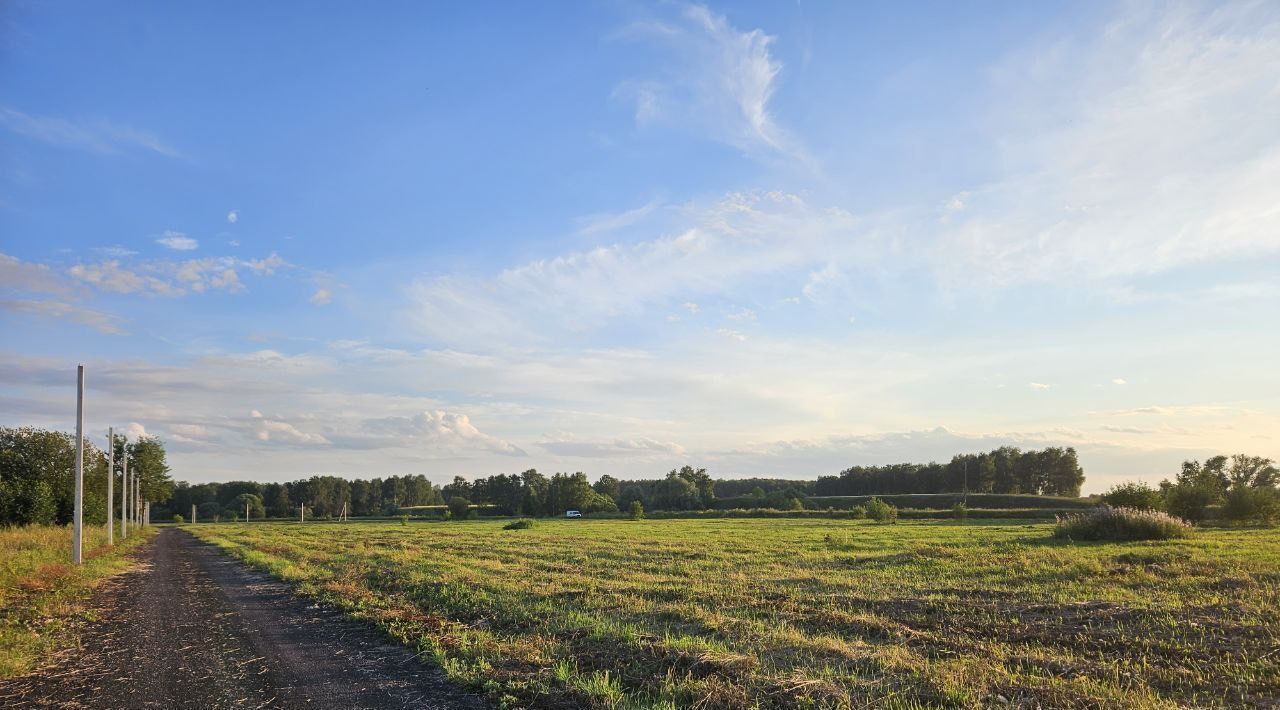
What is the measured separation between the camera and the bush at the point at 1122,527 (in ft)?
102

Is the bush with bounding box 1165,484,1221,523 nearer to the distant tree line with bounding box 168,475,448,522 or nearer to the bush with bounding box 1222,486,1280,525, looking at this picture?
the bush with bounding box 1222,486,1280,525

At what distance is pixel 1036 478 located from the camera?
497ft

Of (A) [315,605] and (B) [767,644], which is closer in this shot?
(B) [767,644]

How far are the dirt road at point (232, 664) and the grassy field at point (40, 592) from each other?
0.55 meters

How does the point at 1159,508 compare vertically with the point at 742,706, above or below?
below

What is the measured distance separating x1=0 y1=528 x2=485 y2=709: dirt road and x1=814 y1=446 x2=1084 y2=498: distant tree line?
497 ft

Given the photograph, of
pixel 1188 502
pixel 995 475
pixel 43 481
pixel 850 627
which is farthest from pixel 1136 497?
pixel 995 475

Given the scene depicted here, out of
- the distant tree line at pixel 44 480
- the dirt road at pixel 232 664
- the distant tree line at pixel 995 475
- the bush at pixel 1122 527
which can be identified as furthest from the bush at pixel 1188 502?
the distant tree line at pixel 995 475

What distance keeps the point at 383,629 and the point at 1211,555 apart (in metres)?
26.3

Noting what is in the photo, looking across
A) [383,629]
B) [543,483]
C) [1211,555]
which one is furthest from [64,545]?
[543,483]

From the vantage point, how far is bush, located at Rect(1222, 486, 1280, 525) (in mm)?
47094

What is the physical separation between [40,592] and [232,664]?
14217 mm

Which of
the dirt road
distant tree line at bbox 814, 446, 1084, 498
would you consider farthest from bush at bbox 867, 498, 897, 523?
distant tree line at bbox 814, 446, 1084, 498

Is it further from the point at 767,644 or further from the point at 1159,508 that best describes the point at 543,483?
the point at 767,644
